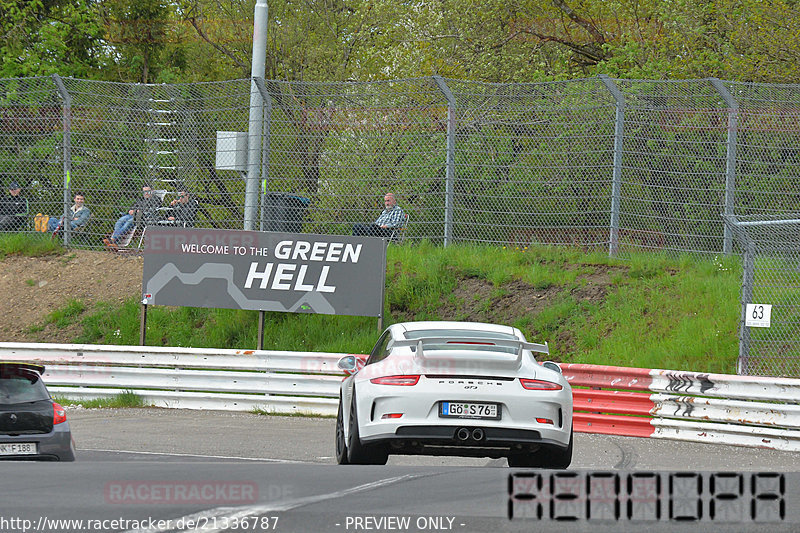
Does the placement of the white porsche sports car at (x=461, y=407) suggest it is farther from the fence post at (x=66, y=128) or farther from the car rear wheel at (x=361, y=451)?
the fence post at (x=66, y=128)

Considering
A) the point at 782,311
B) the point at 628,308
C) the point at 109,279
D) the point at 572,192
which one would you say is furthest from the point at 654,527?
the point at 109,279

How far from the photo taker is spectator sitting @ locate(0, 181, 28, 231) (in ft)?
69.6

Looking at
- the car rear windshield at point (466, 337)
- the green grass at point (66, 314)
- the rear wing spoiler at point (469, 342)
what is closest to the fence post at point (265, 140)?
the green grass at point (66, 314)

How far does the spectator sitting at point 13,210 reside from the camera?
69.6 ft

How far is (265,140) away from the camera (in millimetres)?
19109

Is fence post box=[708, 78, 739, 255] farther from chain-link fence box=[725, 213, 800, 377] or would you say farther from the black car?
the black car

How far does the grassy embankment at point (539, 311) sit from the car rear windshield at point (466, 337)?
6019mm

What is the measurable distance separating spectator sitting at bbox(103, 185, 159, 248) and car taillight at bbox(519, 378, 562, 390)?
12.2m

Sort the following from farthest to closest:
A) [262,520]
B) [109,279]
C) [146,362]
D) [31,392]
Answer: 1. [109,279]
2. [146,362]
3. [31,392]
4. [262,520]

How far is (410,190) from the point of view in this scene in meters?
18.8

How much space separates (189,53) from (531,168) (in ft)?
85.8

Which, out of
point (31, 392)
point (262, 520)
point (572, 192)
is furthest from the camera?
point (572, 192)

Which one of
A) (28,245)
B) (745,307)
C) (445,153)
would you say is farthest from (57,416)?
(28,245)

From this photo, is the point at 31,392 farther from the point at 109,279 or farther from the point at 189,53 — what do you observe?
the point at 189,53
